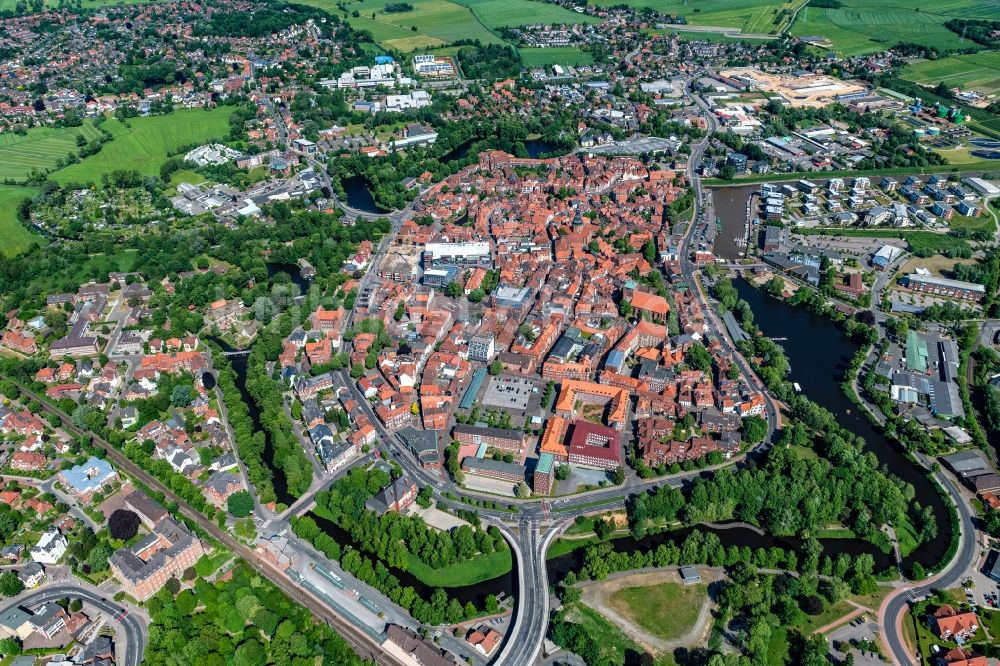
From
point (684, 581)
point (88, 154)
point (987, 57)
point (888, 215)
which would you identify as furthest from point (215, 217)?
point (987, 57)

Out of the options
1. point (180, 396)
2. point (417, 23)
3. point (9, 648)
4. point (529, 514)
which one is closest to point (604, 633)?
point (529, 514)

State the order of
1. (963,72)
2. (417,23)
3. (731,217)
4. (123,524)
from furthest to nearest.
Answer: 1. (417,23)
2. (963,72)
3. (731,217)
4. (123,524)

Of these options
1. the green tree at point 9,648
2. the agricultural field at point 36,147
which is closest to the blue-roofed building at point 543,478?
the green tree at point 9,648

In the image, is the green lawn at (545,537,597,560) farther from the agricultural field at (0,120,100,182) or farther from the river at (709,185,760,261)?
the agricultural field at (0,120,100,182)

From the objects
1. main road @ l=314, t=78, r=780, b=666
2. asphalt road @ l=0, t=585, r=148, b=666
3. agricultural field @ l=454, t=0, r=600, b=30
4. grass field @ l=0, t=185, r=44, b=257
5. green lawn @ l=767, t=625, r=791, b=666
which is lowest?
grass field @ l=0, t=185, r=44, b=257

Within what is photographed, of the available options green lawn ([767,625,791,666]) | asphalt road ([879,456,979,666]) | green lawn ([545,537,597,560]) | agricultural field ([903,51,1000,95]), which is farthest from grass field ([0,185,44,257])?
agricultural field ([903,51,1000,95])

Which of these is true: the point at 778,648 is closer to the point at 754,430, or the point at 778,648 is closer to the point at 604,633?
the point at 604,633
